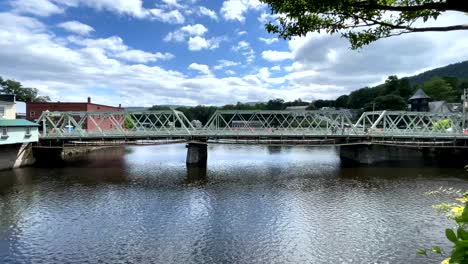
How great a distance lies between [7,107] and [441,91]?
5234 inches

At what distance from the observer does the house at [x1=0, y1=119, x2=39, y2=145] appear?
43028mm

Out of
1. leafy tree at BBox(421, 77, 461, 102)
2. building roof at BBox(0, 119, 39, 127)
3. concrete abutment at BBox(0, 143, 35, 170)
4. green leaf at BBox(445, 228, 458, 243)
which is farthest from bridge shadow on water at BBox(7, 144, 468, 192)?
leafy tree at BBox(421, 77, 461, 102)

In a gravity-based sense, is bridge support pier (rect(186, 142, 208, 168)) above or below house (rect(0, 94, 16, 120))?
below

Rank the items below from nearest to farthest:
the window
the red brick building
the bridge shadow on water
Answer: the bridge shadow on water → the window → the red brick building

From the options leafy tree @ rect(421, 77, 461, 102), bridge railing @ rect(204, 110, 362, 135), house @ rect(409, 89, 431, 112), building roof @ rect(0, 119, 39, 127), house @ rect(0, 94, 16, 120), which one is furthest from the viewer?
leafy tree @ rect(421, 77, 461, 102)

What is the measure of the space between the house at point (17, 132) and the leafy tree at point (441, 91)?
12795 centimetres

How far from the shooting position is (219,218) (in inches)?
925

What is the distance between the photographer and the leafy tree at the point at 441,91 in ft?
405

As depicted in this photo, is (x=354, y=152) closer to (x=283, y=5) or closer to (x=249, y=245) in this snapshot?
(x=249, y=245)

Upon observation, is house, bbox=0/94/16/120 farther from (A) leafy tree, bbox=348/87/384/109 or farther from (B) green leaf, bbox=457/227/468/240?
(A) leafy tree, bbox=348/87/384/109

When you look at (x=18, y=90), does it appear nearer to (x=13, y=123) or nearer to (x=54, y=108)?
(x=54, y=108)

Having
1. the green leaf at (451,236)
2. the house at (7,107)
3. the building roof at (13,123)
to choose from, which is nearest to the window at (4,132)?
the building roof at (13,123)

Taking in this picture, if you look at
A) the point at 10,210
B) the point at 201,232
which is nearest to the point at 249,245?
the point at 201,232

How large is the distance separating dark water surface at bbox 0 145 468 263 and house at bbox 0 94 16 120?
11.2m
